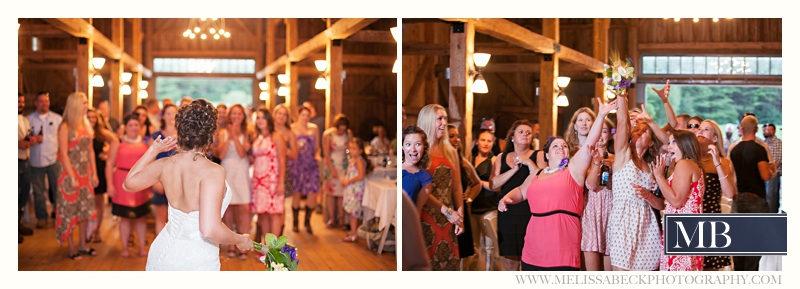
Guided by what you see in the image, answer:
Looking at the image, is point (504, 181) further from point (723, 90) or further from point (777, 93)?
point (777, 93)

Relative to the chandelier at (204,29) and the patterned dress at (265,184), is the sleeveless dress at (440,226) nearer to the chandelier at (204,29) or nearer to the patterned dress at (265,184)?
the patterned dress at (265,184)

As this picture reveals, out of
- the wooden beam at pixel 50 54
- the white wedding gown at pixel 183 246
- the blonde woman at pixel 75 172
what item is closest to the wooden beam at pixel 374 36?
the blonde woman at pixel 75 172

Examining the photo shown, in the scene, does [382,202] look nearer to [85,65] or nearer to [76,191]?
[76,191]

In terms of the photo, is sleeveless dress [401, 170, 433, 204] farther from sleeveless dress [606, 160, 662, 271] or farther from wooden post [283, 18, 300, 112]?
wooden post [283, 18, 300, 112]

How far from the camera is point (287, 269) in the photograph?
179 inches

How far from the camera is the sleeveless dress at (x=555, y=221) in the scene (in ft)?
16.2

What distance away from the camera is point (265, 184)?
721 cm

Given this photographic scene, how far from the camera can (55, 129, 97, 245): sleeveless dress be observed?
267 inches

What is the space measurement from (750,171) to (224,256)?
431 cm

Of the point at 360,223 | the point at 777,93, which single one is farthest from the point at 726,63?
the point at 360,223

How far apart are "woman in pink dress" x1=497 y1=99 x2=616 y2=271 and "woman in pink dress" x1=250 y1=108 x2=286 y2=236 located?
2743 millimetres

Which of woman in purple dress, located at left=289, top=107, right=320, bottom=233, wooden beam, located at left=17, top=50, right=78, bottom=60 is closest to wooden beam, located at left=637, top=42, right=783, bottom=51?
woman in purple dress, located at left=289, top=107, right=320, bottom=233

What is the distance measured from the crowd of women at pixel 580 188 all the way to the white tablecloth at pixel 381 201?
79.3 inches
